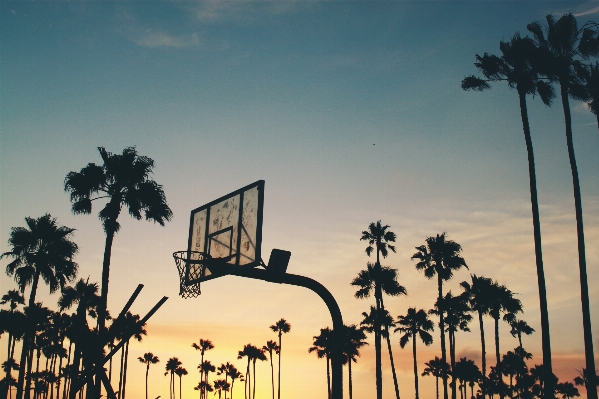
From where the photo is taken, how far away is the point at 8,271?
32.6 m

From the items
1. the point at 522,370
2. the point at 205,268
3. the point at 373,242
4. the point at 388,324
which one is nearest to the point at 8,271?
the point at 205,268

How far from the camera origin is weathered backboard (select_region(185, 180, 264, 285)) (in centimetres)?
1243

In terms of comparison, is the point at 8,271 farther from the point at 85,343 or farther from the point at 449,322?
the point at 449,322

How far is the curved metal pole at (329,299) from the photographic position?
38.8ft

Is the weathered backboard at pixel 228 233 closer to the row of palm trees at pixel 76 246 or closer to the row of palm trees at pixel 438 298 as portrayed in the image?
the row of palm trees at pixel 76 246

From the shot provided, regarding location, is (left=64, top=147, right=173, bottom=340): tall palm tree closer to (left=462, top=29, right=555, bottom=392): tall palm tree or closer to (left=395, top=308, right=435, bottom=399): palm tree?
(left=462, top=29, right=555, bottom=392): tall palm tree

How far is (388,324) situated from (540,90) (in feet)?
118

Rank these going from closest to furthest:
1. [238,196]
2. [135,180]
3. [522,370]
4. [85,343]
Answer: [238,196], [85,343], [135,180], [522,370]

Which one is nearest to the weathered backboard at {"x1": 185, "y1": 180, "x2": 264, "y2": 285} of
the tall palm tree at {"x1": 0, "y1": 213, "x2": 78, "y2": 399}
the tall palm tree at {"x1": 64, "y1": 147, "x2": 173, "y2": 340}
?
the tall palm tree at {"x1": 64, "y1": 147, "x2": 173, "y2": 340}

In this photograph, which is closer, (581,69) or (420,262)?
(581,69)

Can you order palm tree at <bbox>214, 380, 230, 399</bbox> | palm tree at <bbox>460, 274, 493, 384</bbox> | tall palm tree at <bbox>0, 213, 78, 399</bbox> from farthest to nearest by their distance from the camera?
palm tree at <bbox>214, 380, 230, 399</bbox>
palm tree at <bbox>460, 274, 493, 384</bbox>
tall palm tree at <bbox>0, 213, 78, 399</bbox>

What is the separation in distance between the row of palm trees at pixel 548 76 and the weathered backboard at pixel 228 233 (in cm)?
1427

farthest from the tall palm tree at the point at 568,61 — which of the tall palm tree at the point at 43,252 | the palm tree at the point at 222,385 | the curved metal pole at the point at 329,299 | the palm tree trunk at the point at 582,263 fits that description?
the palm tree at the point at 222,385

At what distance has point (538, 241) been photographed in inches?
883
